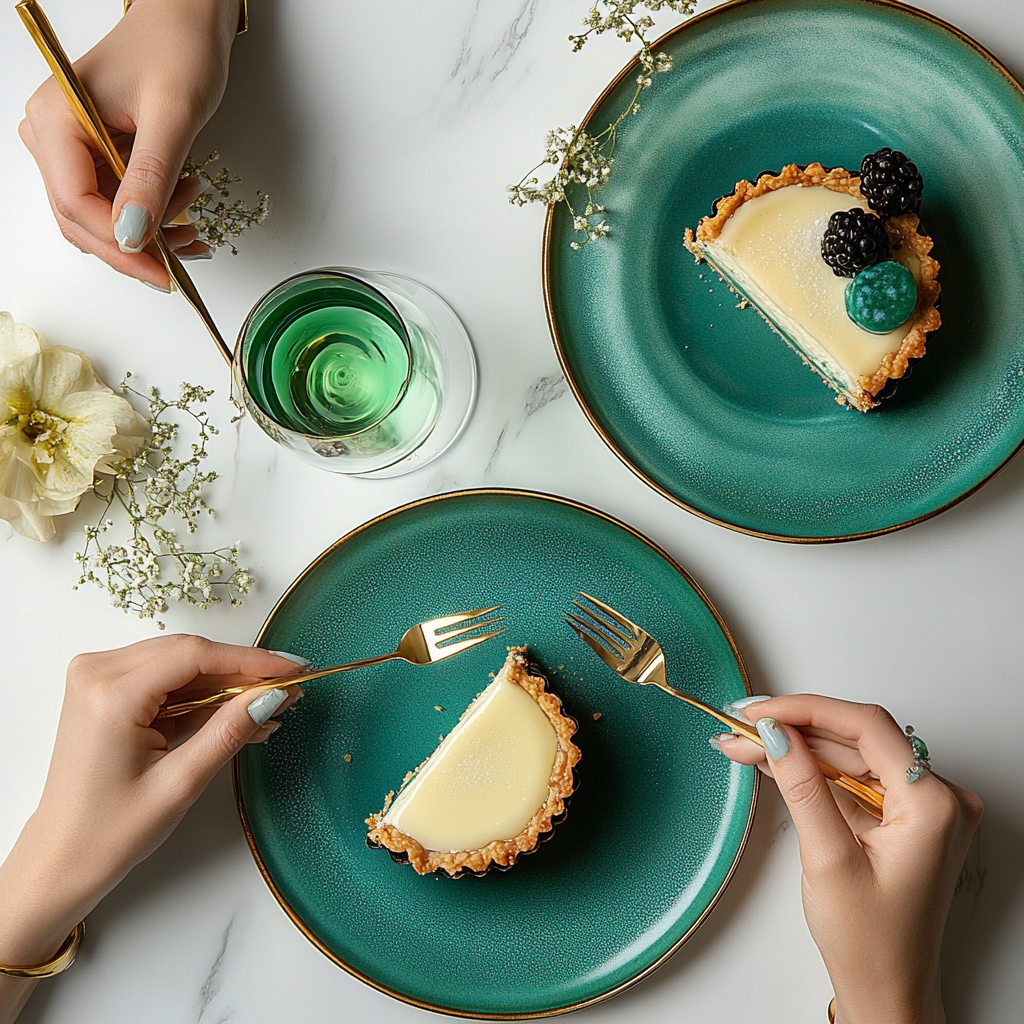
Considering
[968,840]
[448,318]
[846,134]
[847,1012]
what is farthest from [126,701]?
[846,134]

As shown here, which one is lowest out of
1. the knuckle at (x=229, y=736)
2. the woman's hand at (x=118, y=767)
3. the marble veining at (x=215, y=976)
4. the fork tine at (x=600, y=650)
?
the marble veining at (x=215, y=976)

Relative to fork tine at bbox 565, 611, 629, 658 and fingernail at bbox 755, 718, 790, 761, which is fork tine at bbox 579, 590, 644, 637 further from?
fingernail at bbox 755, 718, 790, 761

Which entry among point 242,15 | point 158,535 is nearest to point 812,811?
point 158,535

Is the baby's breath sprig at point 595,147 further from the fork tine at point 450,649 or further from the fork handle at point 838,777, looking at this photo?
the fork handle at point 838,777

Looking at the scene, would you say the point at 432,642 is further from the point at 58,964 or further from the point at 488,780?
the point at 58,964

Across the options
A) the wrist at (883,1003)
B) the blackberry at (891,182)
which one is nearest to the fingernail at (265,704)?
the wrist at (883,1003)

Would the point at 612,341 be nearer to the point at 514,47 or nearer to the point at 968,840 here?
the point at 514,47

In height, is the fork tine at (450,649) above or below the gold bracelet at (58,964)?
above
